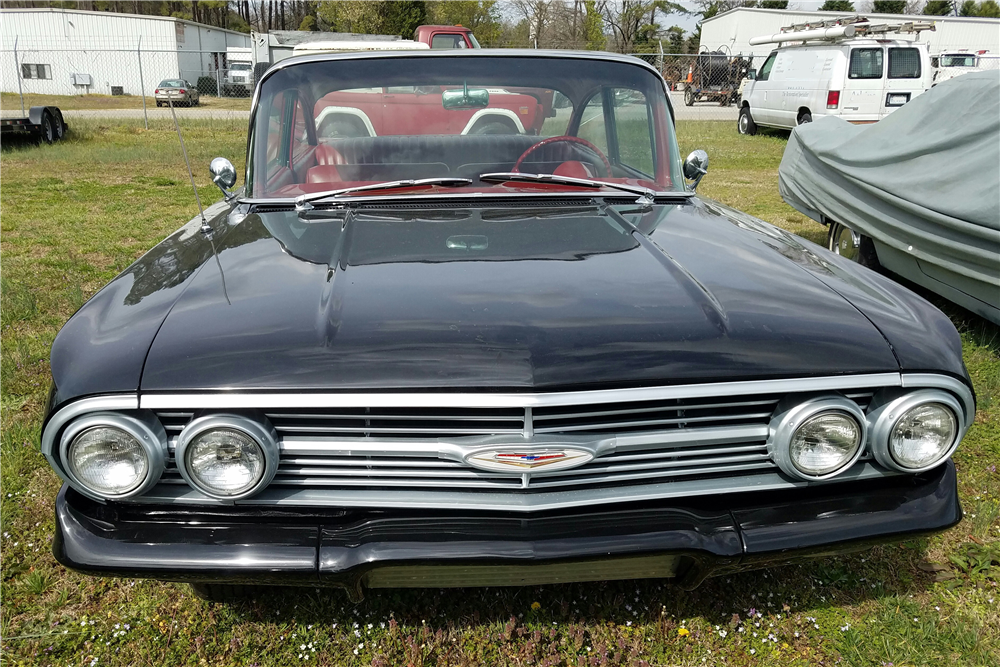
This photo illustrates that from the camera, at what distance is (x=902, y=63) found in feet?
47.2

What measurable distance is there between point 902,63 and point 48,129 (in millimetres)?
16454

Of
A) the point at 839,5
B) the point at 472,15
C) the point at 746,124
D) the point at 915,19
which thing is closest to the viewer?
the point at 746,124

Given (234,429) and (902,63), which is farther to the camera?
(902,63)

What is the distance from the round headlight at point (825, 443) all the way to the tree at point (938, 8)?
5689 centimetres

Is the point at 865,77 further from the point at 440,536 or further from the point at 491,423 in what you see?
the point at 440,536

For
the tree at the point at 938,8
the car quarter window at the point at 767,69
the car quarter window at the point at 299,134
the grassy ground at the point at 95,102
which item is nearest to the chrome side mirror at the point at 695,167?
the car quarter window at the point at 299,134

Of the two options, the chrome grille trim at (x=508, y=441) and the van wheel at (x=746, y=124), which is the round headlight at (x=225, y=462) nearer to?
the chrome grille trim at (x=508, y=441)

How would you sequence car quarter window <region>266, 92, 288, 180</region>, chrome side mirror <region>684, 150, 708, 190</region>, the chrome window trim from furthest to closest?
chrome side mirror <region>684, 150, 708, 190</region> < car quarter window <region>266, 92, 288, 180</region> < the chrome window trim

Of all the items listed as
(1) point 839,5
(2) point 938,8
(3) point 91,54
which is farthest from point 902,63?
(2) point 938,8

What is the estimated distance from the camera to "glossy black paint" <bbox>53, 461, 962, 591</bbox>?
1.73 m

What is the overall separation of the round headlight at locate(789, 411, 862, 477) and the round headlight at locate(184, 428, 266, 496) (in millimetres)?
1264

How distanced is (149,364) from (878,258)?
4914 millimetres

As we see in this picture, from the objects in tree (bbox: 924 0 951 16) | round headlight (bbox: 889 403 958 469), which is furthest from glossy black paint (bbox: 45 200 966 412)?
tree (bbox: 924 0 951 16)

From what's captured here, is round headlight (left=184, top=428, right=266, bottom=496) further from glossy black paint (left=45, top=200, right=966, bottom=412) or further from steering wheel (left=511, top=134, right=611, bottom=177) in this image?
steering wheel (left=511, top=134, right=611, bottom=177)
